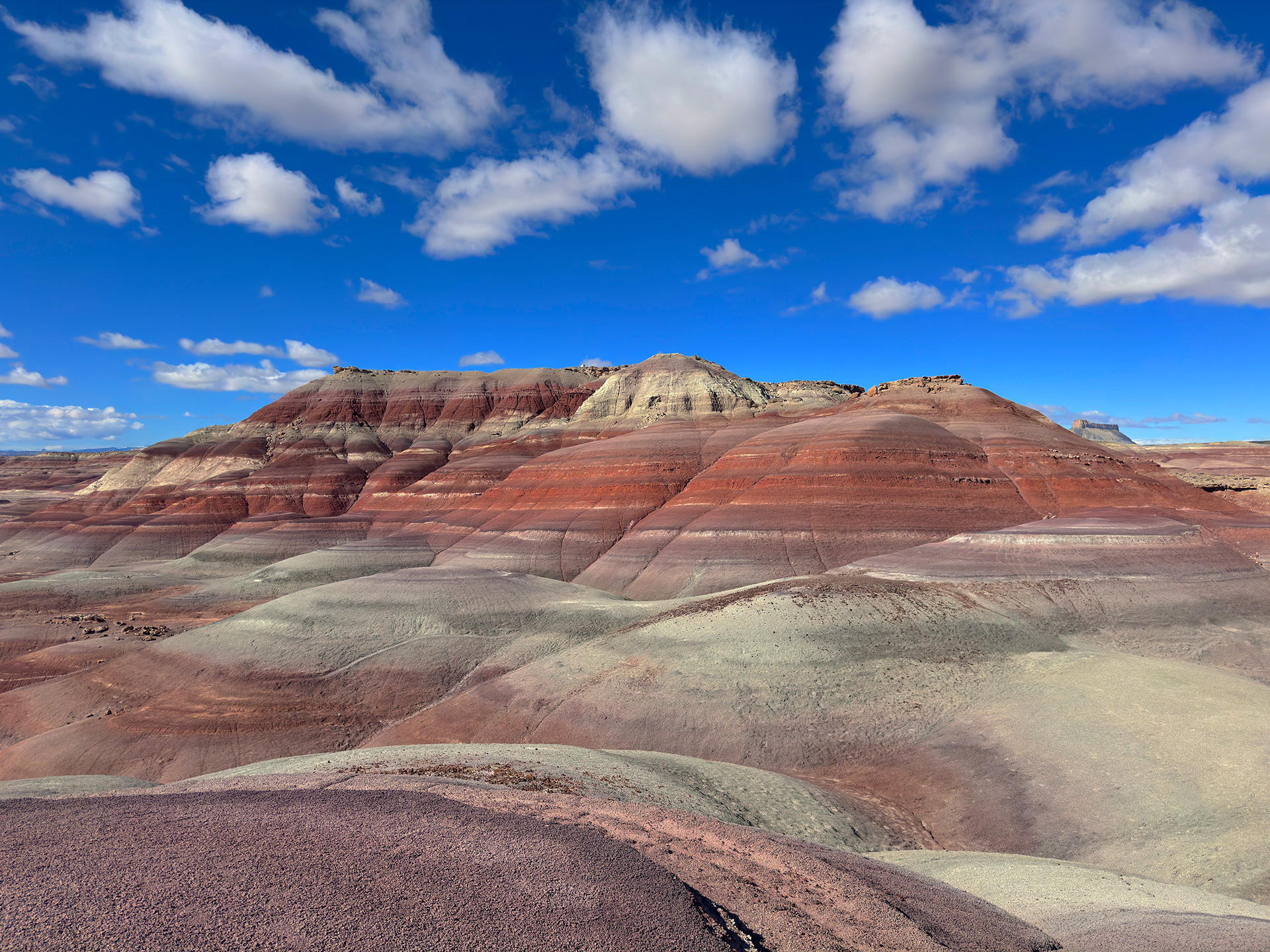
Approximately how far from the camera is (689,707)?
19.6 m

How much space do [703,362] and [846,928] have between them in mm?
78324

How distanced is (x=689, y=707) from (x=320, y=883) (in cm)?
1531

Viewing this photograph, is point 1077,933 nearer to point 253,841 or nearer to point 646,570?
point 253,841

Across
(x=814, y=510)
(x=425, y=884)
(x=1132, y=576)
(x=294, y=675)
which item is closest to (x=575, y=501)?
(x=814, y=510)

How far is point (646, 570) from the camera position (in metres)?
39.9

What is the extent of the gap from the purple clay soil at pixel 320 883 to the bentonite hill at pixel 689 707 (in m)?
0.04

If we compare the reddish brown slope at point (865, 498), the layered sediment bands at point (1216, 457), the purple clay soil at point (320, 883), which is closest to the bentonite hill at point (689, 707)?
the purple clay soil at point (320, 883)

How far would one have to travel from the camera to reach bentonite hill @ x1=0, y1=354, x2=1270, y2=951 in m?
6.02

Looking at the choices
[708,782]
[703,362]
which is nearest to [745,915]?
[708,782]

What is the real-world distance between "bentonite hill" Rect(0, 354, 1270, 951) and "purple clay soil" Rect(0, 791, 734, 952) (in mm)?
41

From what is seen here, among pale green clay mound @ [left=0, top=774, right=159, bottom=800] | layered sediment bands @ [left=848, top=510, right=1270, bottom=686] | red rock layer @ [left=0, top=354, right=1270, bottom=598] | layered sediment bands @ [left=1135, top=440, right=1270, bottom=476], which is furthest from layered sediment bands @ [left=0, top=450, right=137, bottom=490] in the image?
layered sediment bands @ [left=1135, top=440, right=1270, bottom=476]

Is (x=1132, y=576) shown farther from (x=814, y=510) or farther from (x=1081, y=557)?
(x=814, y=510)

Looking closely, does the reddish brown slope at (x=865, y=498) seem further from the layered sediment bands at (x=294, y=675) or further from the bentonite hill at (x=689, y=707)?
the layered sediment bands at (x=294, y=675)

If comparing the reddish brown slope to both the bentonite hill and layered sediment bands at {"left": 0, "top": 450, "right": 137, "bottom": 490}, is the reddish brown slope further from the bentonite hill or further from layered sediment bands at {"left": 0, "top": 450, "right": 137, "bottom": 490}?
layered sediment bands at {"left": 0, "top": 450, "right": 137, "bottom": 490}
